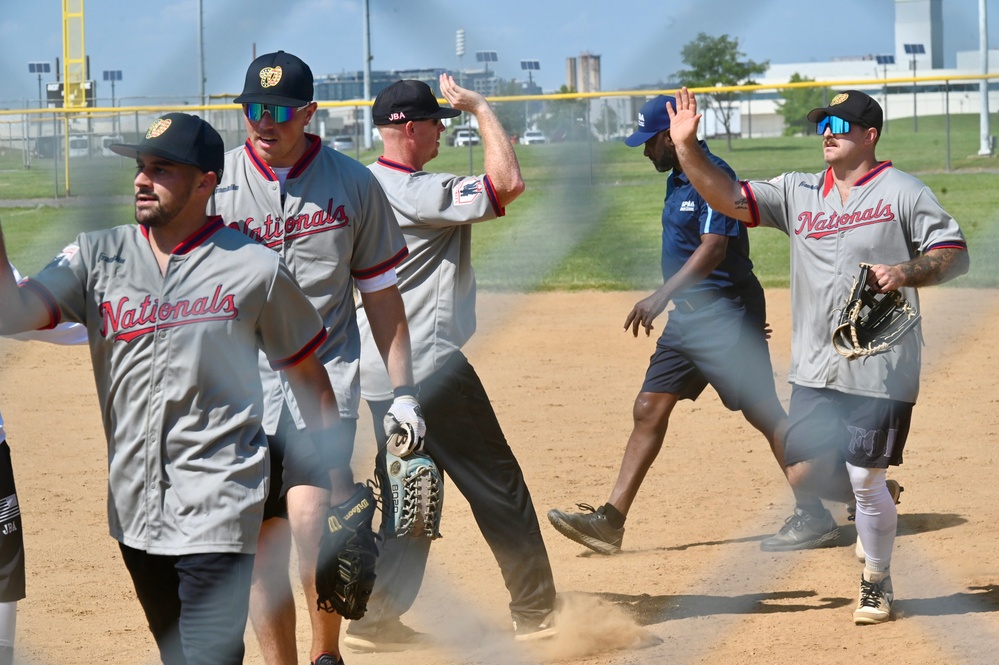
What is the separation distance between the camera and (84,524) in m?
4.52

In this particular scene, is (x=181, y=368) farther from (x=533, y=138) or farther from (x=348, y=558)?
(x=533, y=138)

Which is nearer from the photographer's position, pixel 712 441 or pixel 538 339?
pixel 712 441

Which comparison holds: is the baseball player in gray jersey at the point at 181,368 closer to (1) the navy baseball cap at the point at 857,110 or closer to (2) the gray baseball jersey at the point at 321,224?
(2) the gray baseball jersey at the point at 321,224

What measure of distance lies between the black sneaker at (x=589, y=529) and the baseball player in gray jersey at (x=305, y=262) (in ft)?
4.61

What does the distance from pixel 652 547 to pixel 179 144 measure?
Answer: 2625 millimetres

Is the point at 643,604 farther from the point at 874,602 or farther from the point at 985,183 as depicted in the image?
the point at 985,183

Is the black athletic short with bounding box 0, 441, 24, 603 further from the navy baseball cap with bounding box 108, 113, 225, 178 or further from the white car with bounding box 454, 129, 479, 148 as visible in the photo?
the white car with bounding box 454, 129, 479, 148

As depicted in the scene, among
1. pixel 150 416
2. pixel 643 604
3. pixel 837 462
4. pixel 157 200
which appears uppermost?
pixel 157 200

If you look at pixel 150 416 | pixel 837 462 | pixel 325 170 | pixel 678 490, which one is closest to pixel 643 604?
pixel 837 462

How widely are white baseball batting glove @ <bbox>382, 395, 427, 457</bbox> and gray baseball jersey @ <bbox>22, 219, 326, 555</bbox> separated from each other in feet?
1.53

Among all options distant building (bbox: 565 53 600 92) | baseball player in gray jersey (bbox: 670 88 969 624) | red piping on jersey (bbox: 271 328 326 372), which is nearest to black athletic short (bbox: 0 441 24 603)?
red piping on jersey (bbox: 271 328 326 372)

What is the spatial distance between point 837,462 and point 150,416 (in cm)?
252

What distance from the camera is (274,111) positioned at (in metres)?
2.79

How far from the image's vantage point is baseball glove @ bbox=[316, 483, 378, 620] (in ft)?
8.22
